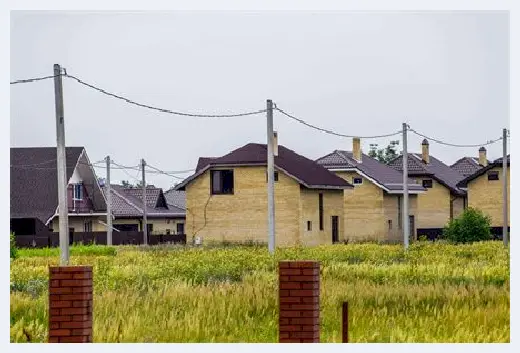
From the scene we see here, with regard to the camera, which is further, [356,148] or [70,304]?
[356,148]

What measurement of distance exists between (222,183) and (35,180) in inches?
403

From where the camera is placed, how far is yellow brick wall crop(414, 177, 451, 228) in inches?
2783

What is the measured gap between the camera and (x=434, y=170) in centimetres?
7362

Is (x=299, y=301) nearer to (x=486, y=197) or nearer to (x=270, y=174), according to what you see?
(x=270, y=174)

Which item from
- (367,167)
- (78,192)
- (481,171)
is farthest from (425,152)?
(78,192)

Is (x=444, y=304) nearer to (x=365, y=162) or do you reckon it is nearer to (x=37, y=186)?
(x=37, y=186)

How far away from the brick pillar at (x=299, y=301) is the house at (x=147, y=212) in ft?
175

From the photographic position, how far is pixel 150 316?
17.3 metres

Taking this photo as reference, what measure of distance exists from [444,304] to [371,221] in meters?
42.5

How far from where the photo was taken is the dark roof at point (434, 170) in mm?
71562

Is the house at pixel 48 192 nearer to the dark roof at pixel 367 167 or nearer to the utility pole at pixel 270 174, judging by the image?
the dark roof at pixel 367 167

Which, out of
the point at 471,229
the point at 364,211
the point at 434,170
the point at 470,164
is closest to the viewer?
the point at 471,229

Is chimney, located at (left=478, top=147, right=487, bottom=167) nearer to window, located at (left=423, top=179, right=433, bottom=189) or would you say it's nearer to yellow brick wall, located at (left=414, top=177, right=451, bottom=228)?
yellow brick wall, located at (left=414, top=177, right=451, bottom=228)

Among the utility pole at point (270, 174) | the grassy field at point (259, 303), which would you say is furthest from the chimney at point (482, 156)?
Result: the grassy field at point (259, 303)
